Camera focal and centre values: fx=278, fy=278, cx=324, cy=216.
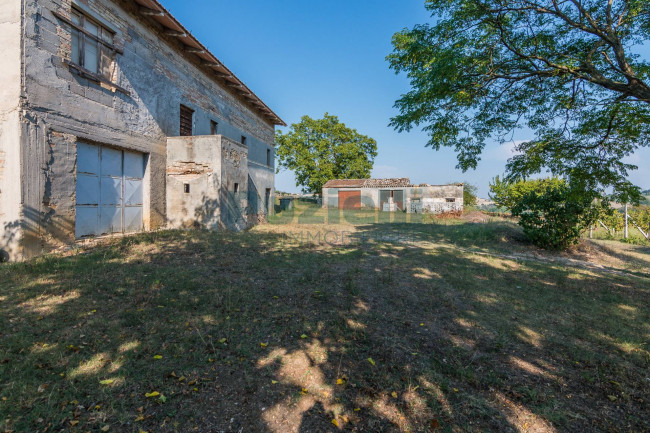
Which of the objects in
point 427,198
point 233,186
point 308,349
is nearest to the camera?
point 308,349

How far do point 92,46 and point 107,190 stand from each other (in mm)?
3335

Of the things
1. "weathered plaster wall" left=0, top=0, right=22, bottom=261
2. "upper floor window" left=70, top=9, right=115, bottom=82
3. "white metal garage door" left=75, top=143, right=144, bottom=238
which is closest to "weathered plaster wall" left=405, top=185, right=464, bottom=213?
"white metal garage door" left=75, top=143, right=144, bottom=238

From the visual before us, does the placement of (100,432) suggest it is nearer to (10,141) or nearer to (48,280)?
(48,280)

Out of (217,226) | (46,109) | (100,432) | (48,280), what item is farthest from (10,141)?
(100,432)

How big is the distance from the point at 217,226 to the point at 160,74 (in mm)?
4953

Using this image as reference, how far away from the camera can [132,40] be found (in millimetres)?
7477

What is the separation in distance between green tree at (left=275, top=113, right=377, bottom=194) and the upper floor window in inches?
966

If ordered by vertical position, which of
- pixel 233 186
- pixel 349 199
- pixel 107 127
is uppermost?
pixel 107 127

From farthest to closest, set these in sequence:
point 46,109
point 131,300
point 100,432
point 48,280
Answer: point 46,109, point 48,280, point 131,300, point 100,432

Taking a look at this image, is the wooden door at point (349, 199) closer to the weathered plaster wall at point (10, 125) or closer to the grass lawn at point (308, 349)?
the grass lawn at point (308, 349)

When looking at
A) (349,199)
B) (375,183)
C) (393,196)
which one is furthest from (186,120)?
(375,183)

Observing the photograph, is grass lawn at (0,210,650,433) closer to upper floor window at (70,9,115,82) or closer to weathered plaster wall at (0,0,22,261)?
weathered plaster wall at (0,0,22,261)

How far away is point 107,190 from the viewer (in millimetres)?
7086

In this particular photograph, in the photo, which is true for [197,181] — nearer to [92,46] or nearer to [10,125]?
[92,46]
